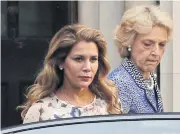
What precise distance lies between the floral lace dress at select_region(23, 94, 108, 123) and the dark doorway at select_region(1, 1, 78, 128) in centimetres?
539

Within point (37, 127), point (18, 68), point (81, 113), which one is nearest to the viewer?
point (37, 127)

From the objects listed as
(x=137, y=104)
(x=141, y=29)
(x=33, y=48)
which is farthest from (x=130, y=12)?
(x=33, y=48)

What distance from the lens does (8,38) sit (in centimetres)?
966

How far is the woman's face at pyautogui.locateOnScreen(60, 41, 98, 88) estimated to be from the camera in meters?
4.22

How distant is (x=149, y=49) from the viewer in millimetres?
4688

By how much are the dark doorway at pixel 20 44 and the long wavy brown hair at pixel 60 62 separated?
5.27m

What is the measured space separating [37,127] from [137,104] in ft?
4.83

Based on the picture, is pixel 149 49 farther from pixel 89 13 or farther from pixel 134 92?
pixel 89 13

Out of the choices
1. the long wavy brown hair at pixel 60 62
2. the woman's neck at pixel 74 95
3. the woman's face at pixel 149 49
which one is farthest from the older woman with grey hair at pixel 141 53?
the woman's neck at pixel 74 95

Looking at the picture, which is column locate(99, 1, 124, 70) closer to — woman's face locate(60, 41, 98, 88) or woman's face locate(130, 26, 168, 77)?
woman's face locate(130, 26, 168, 77)

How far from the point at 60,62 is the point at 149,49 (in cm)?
68

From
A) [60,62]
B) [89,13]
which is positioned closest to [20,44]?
[89,13]

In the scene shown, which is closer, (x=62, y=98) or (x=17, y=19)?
(x=62, y=98)

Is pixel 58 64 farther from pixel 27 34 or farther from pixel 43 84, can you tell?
pixel 27 34
